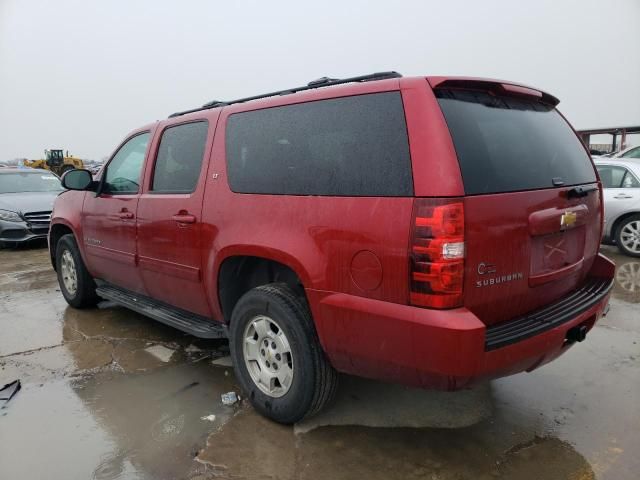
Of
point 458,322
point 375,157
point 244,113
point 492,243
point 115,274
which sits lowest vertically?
point 115,274

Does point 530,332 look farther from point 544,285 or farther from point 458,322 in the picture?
point 458,322

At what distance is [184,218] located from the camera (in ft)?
11.1

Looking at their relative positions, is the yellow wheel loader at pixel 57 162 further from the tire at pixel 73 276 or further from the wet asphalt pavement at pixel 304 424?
the wet asphalt pavement at pixel 304 424

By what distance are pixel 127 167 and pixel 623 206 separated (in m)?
6.97

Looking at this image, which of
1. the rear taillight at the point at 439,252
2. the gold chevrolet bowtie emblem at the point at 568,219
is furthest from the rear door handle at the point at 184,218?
the gold chevrolet bowtie emblem at the point at 568,219

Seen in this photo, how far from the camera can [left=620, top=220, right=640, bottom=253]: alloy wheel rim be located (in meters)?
7.30

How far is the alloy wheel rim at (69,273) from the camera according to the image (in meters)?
5.22

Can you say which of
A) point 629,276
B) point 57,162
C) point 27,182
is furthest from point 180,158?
point 57,162

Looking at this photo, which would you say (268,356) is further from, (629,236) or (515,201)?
(629,236)

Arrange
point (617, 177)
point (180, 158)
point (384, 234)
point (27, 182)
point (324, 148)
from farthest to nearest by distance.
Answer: point (27, 182), point (617, 177), point (180, 158), point (324, 148), point (384, 234)

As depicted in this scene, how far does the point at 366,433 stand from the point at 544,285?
129 centimetres

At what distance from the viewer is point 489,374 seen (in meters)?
2.21

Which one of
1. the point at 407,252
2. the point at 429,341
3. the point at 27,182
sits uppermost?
the point at 27,182

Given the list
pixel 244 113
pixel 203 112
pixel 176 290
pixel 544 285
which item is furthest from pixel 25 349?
pixel 544 285
